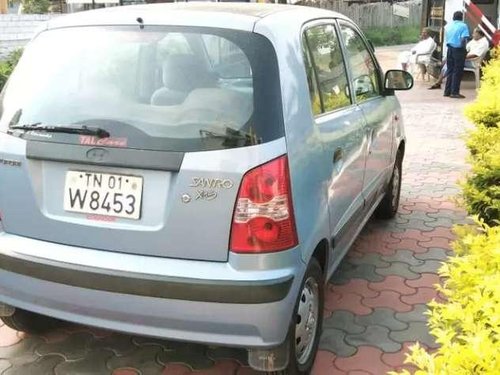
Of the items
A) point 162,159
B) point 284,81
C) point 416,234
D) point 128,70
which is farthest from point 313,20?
point 416,234

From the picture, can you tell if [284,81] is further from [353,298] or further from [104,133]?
[353,298]

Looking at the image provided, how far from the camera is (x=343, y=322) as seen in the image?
3.40m

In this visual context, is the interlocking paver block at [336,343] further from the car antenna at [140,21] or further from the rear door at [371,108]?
the car antenna at [140,21]

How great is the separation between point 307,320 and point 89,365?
1109 millimetres

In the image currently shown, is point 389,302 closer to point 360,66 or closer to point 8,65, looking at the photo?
point 360,66

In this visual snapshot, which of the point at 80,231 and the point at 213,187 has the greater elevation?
the point at 213,187

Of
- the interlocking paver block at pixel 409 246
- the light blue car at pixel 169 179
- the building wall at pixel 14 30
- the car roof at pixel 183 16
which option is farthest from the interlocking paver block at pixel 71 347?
the building wall at pixel 14 30

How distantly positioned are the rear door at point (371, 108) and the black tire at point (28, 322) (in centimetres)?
204

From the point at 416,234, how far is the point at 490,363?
3.55 m

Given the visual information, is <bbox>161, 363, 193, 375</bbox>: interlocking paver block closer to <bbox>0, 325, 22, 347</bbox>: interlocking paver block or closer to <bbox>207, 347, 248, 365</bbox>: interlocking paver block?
<bbox>207, 347, 248, 365</bbox>: interlocking paver block

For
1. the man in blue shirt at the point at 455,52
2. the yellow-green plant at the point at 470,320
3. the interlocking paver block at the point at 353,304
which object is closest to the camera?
the yellow-green plant at the point at 470,320

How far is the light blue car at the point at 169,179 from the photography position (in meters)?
2.32

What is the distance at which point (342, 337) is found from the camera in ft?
10.6

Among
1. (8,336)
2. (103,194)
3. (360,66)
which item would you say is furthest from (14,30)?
(103,194)
